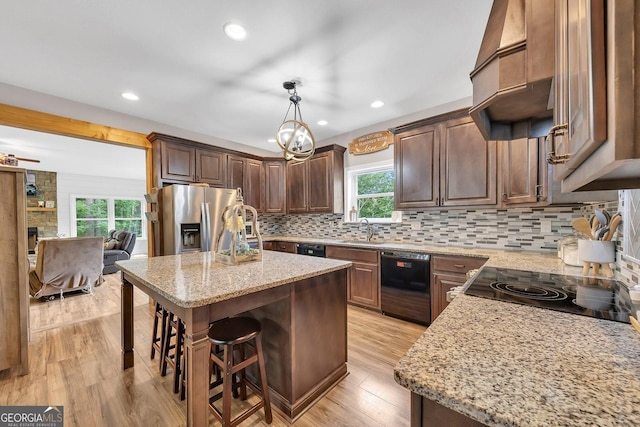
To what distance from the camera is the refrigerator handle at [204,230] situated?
3.38 metres

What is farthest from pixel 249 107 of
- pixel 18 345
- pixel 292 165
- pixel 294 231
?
pixel 18 345

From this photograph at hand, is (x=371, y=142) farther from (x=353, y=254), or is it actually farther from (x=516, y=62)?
(x=516, y=62)

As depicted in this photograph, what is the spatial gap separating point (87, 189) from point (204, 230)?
6.82 m

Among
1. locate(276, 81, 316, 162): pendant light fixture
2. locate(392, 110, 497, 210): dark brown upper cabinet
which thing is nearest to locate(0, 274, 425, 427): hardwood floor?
Answer: locate(392, 110, 497, 210): dark brown upper cabinet

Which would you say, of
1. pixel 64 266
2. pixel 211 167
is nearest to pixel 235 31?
pixel 211 167

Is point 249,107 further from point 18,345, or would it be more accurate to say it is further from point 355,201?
point 18,345

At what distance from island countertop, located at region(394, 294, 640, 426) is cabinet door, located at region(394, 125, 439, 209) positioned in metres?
2.25

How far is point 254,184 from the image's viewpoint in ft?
14.6

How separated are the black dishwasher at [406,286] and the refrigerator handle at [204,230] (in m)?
2.34

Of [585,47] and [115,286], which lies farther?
[115,286]

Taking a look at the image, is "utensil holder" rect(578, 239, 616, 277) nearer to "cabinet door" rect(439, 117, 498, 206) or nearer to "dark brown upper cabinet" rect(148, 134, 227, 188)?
"cabinet door" rect(439, 117, 498, 206)

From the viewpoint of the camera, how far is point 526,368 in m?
0.55

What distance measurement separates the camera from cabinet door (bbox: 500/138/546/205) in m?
2.24

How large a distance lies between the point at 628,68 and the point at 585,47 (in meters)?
0.16
